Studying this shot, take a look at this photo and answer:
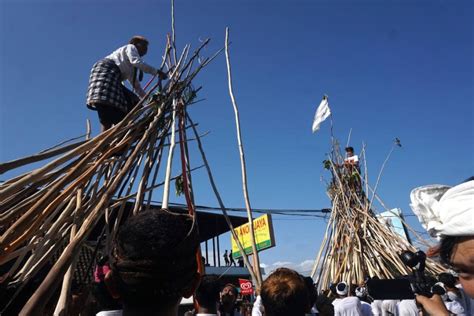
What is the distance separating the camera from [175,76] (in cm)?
239

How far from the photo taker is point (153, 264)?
879mm

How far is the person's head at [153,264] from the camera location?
878 millimetres

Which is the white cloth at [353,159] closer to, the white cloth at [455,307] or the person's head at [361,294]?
the person's head at [361,294]

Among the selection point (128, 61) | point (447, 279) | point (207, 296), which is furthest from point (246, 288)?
point (128, 61)

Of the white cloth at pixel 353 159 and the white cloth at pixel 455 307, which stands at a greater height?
the white cloth at pixel 353 159

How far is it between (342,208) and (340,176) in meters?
0.68

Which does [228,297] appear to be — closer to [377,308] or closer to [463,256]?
[463,256]

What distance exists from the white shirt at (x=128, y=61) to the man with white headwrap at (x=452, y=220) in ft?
6.43

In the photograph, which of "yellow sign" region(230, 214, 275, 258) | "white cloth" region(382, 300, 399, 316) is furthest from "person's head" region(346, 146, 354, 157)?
"yellow sign" region(230, 214, 275, 258)

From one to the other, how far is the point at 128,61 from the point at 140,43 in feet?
0.87

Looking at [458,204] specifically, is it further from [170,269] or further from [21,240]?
[21,240]

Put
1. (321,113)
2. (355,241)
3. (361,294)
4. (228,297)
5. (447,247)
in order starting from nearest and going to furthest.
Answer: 1. (447,247)
2. (228,297)
3. (361,294)
4. (355,241)
5. (321,113)

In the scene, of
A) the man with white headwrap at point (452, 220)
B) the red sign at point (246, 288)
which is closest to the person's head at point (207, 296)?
the man with white headwrap at point (452, 220)

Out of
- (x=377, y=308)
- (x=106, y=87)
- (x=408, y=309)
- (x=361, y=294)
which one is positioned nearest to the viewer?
(x=106, y=87)
